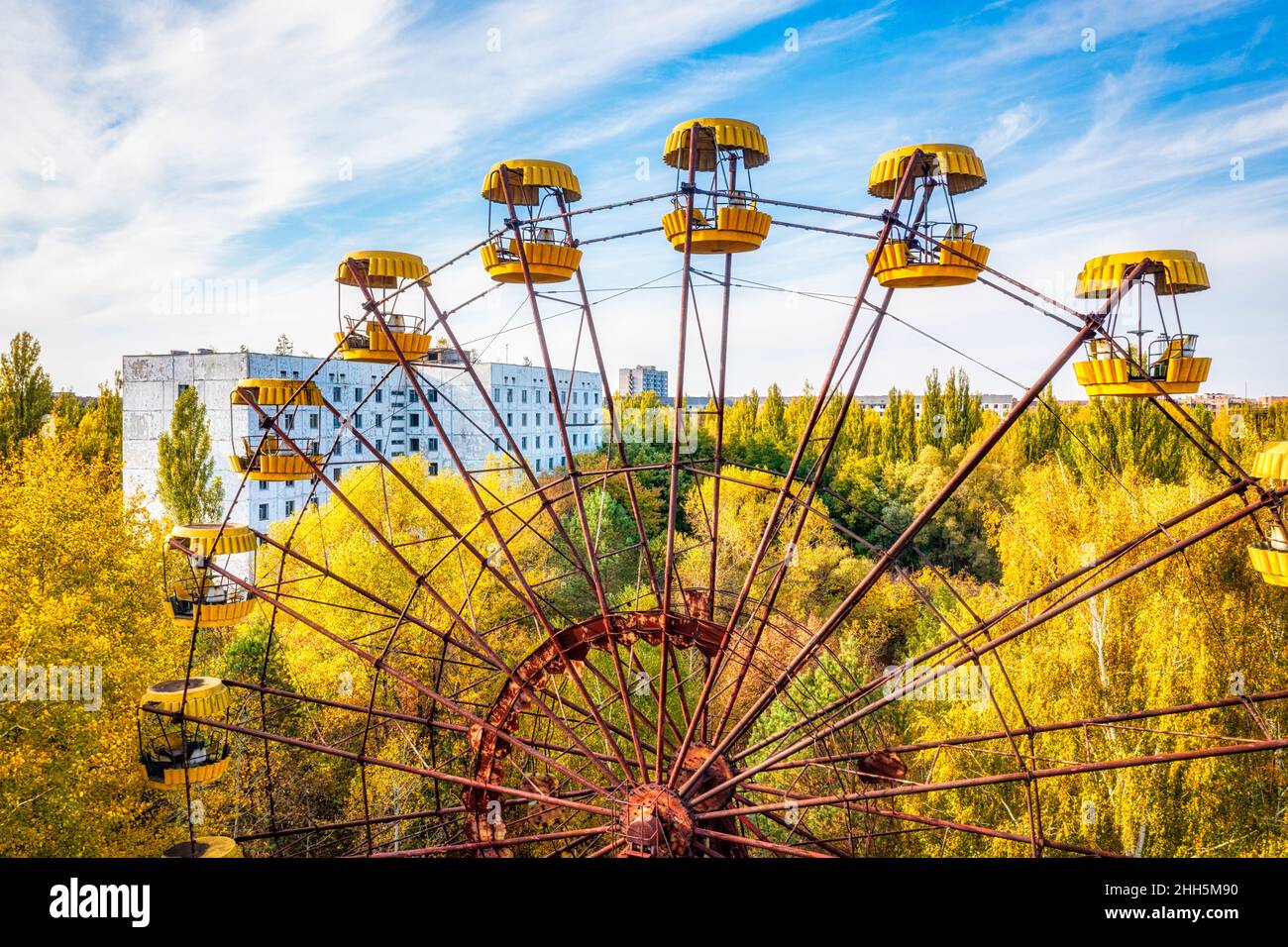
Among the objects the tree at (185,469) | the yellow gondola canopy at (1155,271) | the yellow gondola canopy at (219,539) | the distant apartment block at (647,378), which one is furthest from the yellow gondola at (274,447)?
the distant apartment block at (647,378)

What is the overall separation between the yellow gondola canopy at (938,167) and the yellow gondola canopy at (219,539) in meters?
9.30

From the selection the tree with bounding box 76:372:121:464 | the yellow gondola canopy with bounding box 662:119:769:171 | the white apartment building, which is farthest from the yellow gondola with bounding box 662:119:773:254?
the tree with bounding box 76:372:121:464

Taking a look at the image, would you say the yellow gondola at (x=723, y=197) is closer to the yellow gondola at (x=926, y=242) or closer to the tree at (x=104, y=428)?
the yellow gondola at (x=926, y=242)

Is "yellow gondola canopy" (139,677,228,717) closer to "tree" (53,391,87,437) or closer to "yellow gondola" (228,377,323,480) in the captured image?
"yellow gondola" (228,377,323,480)

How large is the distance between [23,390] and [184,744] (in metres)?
33.5

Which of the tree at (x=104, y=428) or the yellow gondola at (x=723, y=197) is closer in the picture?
the yellow gondola at (x=723, y=197)

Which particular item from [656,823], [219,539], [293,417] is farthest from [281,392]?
[293,417]

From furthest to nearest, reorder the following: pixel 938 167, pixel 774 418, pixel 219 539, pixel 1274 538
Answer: pixel 774 418
pixel 219 539
pixel 938 167
pixel 1274 538

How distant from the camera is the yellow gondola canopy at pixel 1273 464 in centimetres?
790

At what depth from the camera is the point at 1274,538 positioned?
8.16 metres

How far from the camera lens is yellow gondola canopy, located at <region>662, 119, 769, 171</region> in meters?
9.60

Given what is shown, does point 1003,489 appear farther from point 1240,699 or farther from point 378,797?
point 1240,699

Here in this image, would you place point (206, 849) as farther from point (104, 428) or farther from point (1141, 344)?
point (104, 428)
